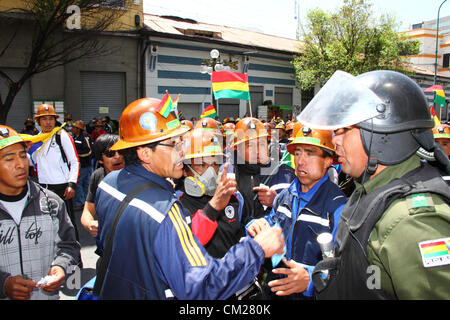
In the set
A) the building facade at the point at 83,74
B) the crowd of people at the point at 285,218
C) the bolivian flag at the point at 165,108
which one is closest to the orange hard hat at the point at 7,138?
the crowd of people at the point at 285,218

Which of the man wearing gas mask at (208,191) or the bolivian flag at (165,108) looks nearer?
the bolivian flag at (165,108)

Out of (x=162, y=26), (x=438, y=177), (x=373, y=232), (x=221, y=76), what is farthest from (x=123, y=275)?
(x=162, y=26)

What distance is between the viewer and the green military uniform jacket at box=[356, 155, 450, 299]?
51.1 inches

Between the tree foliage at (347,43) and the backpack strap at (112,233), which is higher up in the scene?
the tree foliage at (347,43)

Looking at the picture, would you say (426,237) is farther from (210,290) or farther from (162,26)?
(162,26)

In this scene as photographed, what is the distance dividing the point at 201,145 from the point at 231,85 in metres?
1.45

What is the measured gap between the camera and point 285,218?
9.31 ft

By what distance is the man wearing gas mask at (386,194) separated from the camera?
4.37ft

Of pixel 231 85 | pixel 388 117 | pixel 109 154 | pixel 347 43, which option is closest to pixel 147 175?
pixel 388 117

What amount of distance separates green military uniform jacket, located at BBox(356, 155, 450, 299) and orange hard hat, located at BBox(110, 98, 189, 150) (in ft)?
4.43

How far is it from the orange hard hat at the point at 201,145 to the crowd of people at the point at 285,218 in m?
0.23

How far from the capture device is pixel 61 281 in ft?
8.66

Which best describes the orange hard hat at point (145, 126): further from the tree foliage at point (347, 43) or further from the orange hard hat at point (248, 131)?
the tree foliage at point (347, 43)

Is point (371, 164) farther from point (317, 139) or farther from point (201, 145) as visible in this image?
point (201, 145)
